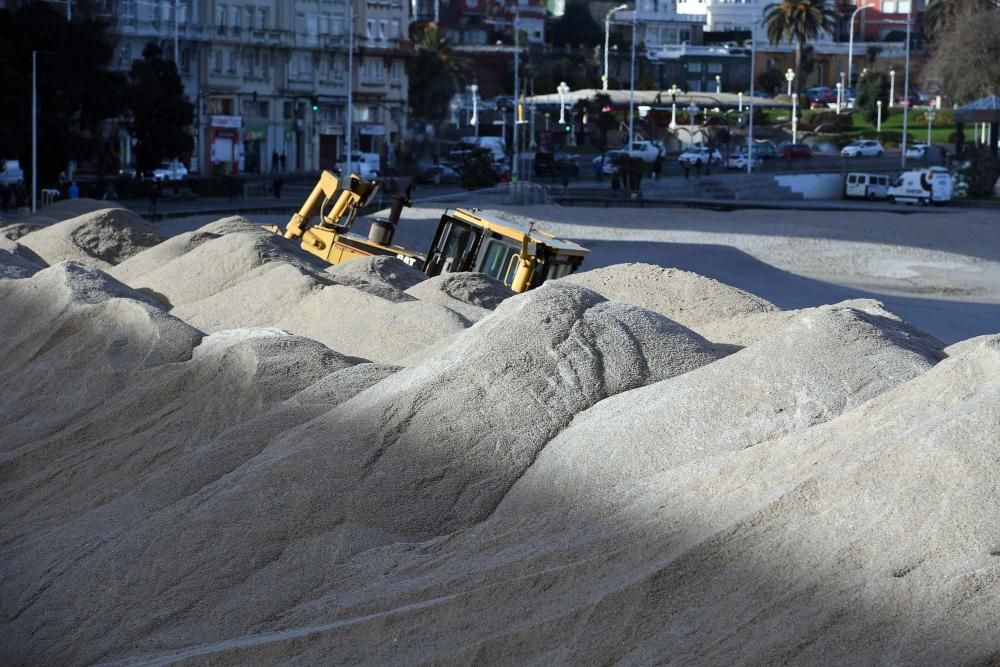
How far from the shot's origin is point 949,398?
8.95 m

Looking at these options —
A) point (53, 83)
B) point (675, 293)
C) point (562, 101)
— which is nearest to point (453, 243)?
point (675, 293)

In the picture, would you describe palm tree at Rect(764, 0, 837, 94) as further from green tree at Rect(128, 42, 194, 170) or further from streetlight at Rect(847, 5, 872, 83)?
green tree at Rect(128, 42, 194, 170)

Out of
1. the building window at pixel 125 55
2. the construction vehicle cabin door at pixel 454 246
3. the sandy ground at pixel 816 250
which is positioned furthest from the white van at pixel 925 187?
the construction vehicle cabin door at pixel 454 246

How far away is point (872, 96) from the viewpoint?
316ft

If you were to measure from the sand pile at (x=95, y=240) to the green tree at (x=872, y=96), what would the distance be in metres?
74.8

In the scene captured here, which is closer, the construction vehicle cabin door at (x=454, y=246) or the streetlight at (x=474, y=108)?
the construction vehicle cabin door at (x=454, y=246)

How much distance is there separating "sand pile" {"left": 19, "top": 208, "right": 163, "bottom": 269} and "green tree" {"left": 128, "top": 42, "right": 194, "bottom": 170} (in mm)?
23475

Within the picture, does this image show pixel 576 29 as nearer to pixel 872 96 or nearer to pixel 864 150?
pixel 872 96

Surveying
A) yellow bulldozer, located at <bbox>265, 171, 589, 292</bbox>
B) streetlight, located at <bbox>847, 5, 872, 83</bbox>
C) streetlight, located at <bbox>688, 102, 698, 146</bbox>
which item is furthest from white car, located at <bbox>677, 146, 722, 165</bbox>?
yellow bulldozer, located at <bbox>265, 171, 589, 292</bbox>

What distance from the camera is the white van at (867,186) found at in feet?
196

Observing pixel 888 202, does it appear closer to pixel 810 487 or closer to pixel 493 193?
pixel 493 193

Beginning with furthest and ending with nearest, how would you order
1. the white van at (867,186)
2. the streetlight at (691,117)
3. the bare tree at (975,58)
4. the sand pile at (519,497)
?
the streetlight at (691,117) < the bare tree at (975,58) < the white van at (867,186) < the sand pile at (519,497)

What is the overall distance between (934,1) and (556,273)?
276 ft

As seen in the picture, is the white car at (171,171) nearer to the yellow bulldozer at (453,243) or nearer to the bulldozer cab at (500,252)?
the yellow bulldozer at (453,243)
